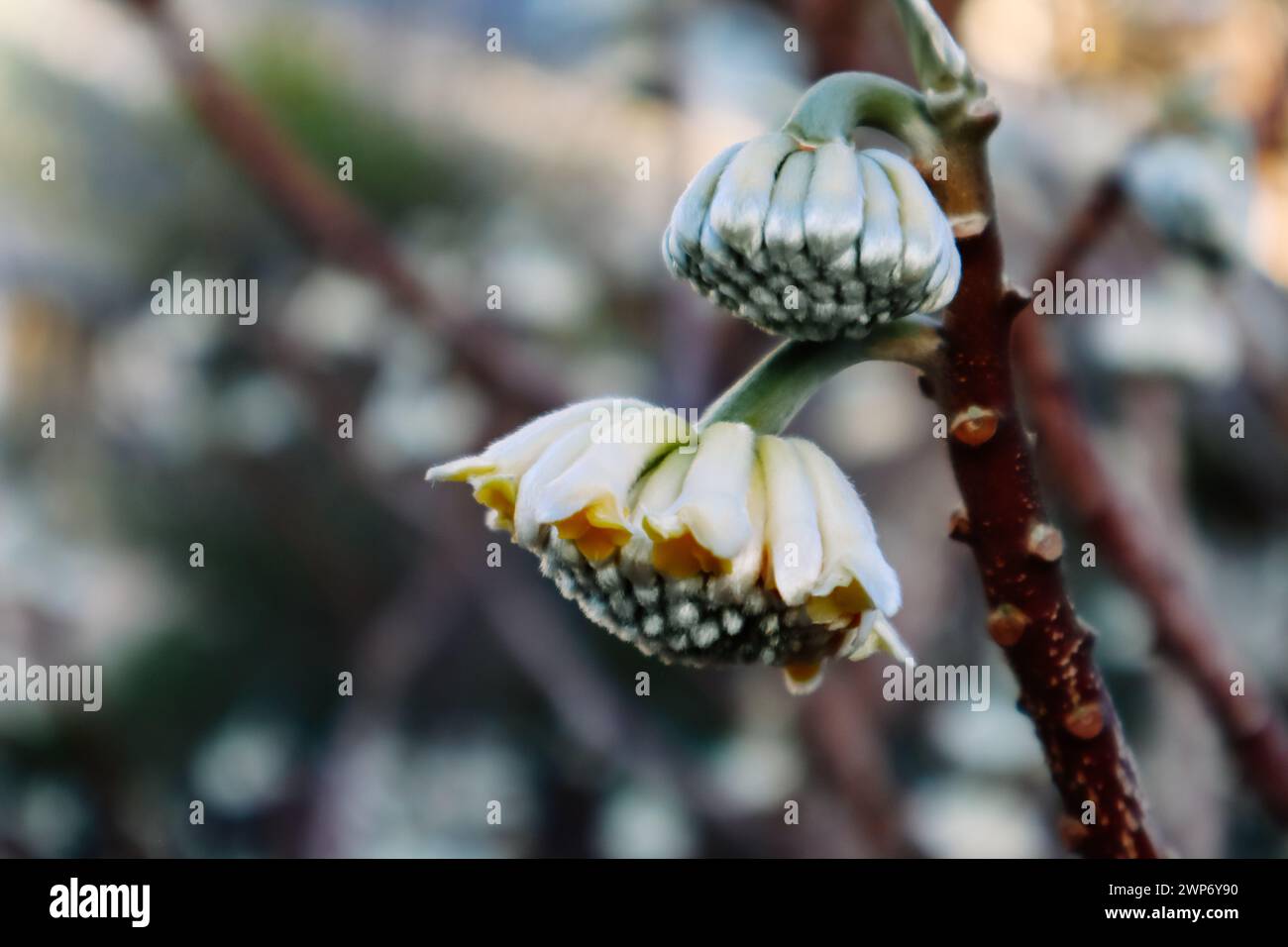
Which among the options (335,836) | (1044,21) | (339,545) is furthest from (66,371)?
(1044,21)

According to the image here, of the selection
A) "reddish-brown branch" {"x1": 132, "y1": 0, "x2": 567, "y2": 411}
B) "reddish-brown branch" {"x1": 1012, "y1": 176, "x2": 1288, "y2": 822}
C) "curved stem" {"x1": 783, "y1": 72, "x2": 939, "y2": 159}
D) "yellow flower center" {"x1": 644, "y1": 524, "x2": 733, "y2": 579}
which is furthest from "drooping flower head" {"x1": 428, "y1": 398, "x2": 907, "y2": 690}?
"reddish-brown branch" {"x1": 132, "y1": 0, "x2": 567, "y2": 411}

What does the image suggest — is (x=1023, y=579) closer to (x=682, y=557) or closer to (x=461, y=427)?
(x=682, y=557)

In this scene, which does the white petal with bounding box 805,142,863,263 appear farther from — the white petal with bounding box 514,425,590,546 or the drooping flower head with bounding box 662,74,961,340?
the white petal with bounding box 514,425,590,546

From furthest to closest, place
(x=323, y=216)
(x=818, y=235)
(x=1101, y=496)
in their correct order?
(x=323, y=216) → (x=1101, y=496) → (x=818, y=235)

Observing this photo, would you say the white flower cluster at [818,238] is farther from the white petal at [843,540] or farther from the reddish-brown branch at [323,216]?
the reddish-brown branch at [323,216]

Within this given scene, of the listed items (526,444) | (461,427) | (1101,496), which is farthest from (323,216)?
(526,444)
